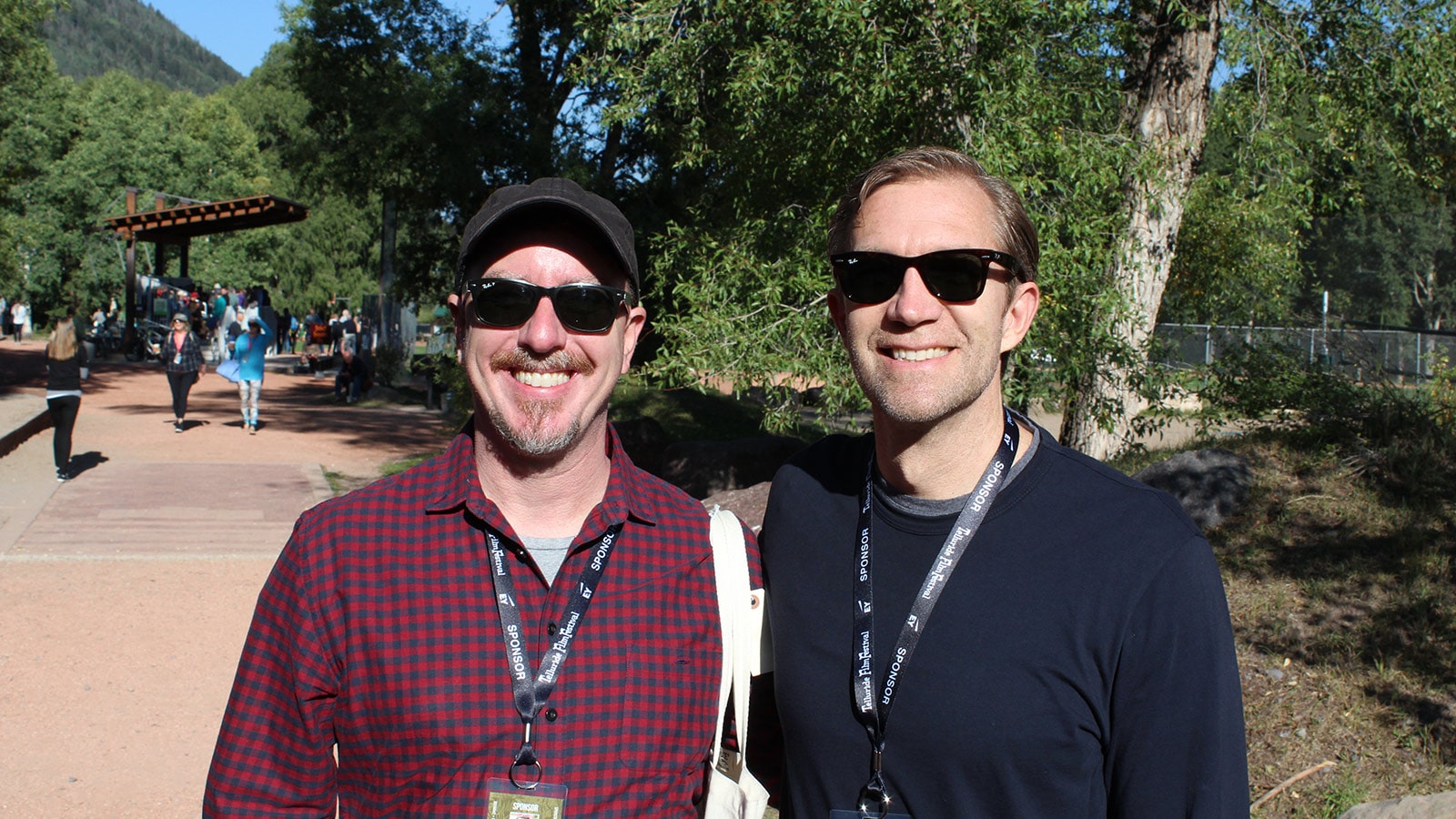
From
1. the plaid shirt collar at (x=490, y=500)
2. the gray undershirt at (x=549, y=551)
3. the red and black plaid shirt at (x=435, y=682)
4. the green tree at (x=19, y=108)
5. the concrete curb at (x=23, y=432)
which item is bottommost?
the concrete curb at (x=23, y=432)

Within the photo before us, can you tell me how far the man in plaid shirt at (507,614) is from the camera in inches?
82.7

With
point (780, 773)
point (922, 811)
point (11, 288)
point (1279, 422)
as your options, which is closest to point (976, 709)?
point (922, 811)

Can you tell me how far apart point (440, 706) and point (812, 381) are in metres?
5.55

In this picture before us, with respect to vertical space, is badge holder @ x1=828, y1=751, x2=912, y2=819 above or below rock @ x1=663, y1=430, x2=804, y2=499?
above

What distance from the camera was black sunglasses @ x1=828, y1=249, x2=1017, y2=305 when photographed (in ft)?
7.38

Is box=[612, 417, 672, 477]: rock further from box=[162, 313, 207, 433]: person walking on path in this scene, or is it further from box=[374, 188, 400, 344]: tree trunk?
box=[374, 188, 400, 344]: tree trunk

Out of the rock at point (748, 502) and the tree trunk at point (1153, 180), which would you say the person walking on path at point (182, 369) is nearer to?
the rock at point (748, 502)

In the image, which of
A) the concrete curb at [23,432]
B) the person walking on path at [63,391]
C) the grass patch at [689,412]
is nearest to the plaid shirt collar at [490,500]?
the person walking on path at [63,391]

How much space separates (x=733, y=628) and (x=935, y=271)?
0.78 meters

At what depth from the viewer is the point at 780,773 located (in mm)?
2506

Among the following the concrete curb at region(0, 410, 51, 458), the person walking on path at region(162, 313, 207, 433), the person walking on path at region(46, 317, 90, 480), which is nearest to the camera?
the person walking on path at region(46, 317, 90, 480)

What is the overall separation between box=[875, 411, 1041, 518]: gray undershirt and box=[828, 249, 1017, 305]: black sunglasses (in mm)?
304

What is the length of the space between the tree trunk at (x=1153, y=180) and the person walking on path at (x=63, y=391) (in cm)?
1040

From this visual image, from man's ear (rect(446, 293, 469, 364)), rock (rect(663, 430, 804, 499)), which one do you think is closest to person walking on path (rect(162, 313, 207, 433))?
rock (rect(663, 430, 804, 499))
